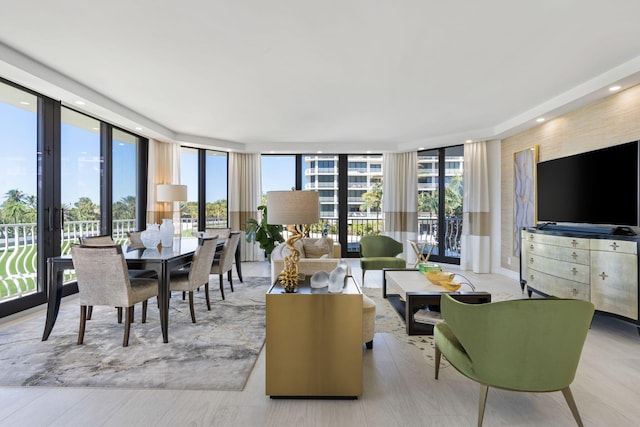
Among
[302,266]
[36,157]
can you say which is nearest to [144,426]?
[302,266]

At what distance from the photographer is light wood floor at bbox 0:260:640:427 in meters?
1.84

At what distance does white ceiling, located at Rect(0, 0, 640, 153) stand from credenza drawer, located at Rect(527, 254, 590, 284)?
1894 mm

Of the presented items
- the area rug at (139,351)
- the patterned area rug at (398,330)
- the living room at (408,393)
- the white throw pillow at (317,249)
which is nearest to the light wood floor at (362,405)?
the living room at (408,393)

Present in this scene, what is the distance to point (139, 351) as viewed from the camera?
274 centimetres

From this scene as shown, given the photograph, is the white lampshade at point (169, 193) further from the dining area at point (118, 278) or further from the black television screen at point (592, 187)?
the black television screen at point (592, 187)

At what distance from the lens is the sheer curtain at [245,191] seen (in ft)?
24.0

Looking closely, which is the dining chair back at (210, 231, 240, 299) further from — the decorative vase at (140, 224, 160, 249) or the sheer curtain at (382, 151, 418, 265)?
the sheer curtain at (382, 151, 418, 265)

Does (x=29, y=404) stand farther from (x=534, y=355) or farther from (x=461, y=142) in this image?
(x=461, y=142)

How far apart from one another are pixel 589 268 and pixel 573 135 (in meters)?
1.92

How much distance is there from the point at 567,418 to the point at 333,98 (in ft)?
12.4

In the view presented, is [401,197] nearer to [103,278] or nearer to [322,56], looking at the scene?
[322,56]

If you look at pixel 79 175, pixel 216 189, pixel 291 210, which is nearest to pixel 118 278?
pixel 291 210

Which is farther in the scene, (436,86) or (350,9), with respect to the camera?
(436,86)

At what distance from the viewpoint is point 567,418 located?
1.88 meters
